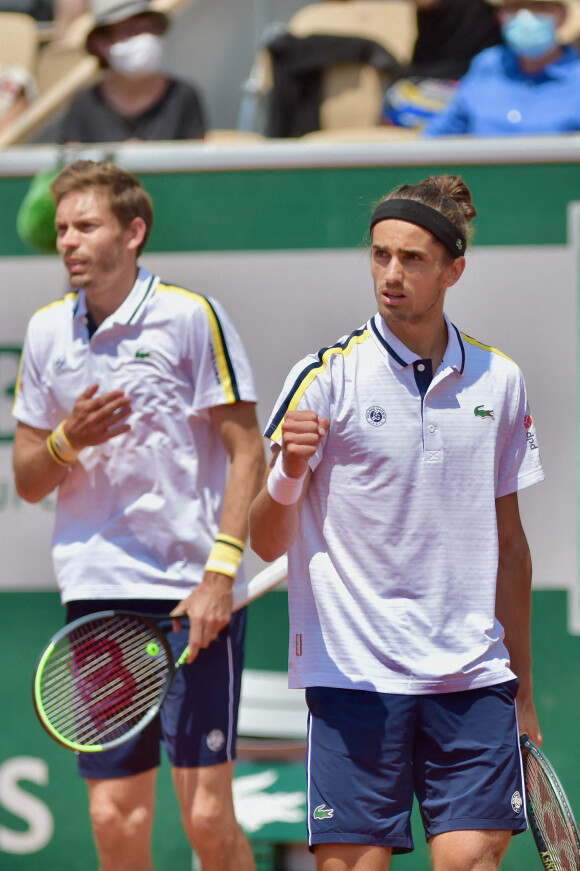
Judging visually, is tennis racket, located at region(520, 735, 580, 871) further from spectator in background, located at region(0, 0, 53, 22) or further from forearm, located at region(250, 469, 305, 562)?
spectator in background, located at region(0, 0, 53, 22)

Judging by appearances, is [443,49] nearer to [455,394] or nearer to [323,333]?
[323,333]

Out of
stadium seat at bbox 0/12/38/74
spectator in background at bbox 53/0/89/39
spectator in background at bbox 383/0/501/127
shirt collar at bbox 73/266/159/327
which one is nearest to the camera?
shirt collar at bbox 73/266/159/327

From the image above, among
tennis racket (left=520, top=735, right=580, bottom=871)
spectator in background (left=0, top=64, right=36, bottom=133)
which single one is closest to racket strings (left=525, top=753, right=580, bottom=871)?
tennis racket (left=520, top=735, right=580, bottom=871)

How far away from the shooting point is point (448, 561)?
2676mm

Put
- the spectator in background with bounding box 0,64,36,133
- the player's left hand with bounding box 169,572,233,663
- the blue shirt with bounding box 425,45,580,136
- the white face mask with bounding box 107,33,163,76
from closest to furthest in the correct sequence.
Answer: the player's left hand with bounding box 169,572,233,663 → the blue shirt with bounding box 425,45,580,136 → the white face mask with bounding box 107,33,163,76 → the spectator in background with bounding box 0,64,36,133

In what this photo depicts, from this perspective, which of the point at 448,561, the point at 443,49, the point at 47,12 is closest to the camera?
the point at 448,561

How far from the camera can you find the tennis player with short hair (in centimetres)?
343

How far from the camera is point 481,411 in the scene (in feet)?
9.01

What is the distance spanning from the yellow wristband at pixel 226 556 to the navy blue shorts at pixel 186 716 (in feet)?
0.64

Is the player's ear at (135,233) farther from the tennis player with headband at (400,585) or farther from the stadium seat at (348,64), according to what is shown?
the stadium seat at (348,64)

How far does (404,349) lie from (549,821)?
1096 mm

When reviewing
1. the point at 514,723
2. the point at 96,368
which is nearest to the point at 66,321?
the point at 96,368

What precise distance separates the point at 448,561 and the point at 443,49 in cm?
388

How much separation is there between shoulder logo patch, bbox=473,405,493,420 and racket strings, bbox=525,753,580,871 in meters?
0.78
